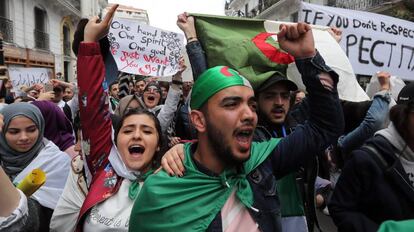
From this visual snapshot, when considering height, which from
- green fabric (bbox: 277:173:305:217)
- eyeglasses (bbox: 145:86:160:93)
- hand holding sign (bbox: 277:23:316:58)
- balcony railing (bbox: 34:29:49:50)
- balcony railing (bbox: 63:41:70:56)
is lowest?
balcony railing (bbox: 63:41:70:56)

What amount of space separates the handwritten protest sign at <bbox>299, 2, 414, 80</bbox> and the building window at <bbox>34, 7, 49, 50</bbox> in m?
21.6

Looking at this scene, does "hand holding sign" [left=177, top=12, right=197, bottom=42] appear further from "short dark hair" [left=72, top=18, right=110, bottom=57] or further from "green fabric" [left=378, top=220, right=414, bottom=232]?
"green fabric" [left=378, top=220, right=414, bottom=232]

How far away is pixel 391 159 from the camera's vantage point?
6.75 feet

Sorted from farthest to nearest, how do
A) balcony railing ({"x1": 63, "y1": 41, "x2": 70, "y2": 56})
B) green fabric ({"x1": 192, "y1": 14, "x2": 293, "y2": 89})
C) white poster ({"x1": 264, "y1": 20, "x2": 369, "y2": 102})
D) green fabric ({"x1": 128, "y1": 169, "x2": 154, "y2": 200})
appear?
balcony railing ({"x1": 63, "y1": 41, "x2": 70, "y2": 56}) < white poster ({"x1": 264, "y1": 20, "x2": 369, "y2": 102}) < green fabric ({"x1": 192, "y1": 14, "x2": 293, "y2": 89}) < green fabric ({"x1": 128, "y1": 169, "x2": 154, "y2": 200})

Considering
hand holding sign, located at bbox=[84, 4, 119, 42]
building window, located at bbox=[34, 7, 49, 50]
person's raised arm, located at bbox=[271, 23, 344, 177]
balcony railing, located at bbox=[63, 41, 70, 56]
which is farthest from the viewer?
balcony railing, located at bbox=[63, 41, 70, 56]

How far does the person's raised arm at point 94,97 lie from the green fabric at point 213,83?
0.85 meters

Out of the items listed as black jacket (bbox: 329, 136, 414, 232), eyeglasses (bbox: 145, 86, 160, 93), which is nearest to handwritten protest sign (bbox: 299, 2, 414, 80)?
black jacket (bbox: 329, 136, 414, 232)

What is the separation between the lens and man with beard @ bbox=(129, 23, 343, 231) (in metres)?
1.60

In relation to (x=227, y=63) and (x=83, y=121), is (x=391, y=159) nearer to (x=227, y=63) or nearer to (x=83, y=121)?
(x=227, y=63)

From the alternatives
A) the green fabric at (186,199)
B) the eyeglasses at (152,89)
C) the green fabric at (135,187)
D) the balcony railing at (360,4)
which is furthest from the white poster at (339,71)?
the balcony railing at (360,4)

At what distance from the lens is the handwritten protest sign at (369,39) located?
382 cm

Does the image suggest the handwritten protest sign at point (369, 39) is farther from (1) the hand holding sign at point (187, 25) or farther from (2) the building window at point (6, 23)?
(2) the building window at point (6, 23)

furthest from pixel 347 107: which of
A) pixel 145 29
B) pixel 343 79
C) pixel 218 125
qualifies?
pixel 145 29

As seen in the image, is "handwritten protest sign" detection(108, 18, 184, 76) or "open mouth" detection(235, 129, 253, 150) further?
"handwritten protest sign" detection(108, 18, 184, 76)
